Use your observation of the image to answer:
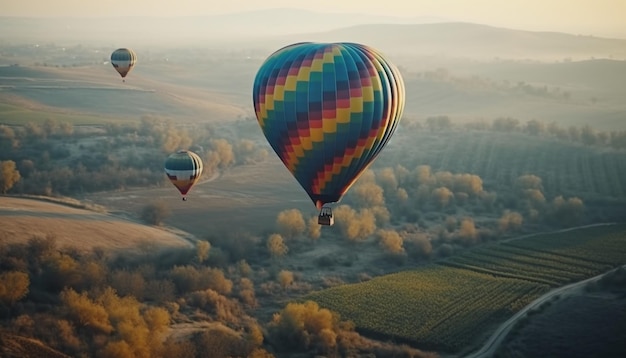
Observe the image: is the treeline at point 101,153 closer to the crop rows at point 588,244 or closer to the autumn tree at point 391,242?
the autumn tree at point 391,242

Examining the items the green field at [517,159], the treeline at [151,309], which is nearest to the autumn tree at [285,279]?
the treeline at [151,309]

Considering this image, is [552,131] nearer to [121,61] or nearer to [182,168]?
[121,61]

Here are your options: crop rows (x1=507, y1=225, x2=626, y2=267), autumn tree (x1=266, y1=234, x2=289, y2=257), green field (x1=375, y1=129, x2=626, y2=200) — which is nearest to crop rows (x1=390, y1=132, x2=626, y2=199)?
green field (x1=375, y1=129, x2=626, y2=200)

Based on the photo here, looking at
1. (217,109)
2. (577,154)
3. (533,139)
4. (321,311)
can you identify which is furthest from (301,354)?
(217,109)

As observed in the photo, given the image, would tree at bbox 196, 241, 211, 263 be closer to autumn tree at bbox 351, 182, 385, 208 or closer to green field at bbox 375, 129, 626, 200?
autumn tree at bbox 351, 182, 385, 208

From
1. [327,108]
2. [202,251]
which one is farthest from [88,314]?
[202,251]

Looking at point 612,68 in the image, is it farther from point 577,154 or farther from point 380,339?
point 380,339
